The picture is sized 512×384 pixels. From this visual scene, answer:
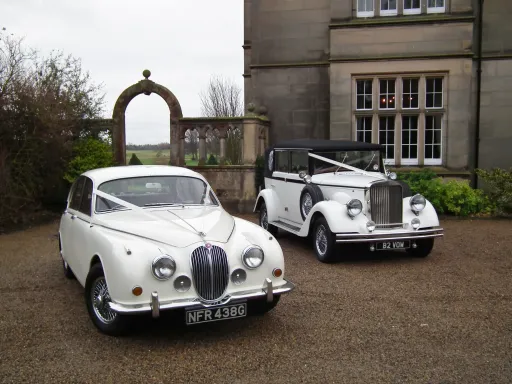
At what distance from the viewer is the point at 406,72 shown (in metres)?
13.0

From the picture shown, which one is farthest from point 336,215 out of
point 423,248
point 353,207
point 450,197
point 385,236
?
point 450,197

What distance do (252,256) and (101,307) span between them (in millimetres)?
1494

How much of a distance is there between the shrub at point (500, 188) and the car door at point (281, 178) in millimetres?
5613

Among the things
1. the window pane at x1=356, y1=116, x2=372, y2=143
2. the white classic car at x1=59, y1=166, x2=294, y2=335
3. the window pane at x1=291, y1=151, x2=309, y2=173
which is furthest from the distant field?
the white classic car at x1=59, y1=166, x2=294, y2=335

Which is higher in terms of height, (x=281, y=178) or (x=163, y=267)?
(x=281, y=178)

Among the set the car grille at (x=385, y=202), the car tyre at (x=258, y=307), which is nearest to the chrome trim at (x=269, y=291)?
the car tyre at (x=258, y=307)

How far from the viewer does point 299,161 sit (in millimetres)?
9320

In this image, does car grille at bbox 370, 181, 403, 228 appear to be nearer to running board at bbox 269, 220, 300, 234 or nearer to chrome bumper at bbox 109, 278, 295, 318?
running board at bbox 269, 220, 300, 234

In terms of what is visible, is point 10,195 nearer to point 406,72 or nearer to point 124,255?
point 124,255

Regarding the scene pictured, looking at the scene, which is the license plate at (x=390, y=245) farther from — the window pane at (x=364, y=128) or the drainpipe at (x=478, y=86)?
the drainpipe at (x=478, y=86)

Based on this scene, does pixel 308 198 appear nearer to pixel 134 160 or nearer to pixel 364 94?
pixel 364 94

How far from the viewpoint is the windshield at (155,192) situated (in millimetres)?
5805

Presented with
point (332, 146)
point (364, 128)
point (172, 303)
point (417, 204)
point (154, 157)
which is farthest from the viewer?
point (154, 157)

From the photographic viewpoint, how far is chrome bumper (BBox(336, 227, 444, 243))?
7.54 meters
